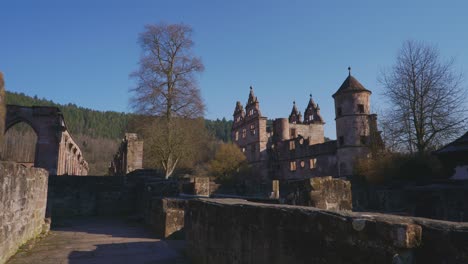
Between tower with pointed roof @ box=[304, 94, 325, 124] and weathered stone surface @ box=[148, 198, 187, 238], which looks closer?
weathered stone surface @ box=[148, 198, 187, 238]

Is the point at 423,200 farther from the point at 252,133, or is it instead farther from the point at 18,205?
the point at 252,133

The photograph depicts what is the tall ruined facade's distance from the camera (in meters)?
36.1

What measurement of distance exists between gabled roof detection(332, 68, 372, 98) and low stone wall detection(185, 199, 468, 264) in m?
34.1

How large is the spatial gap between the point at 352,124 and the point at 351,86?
4.03m

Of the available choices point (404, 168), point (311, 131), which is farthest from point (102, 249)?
point (311, 131)

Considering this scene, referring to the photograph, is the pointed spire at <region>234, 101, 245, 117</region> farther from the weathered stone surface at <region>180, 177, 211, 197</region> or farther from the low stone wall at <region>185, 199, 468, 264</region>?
the low stone wall at <region>185, 199, 468, 264</region>

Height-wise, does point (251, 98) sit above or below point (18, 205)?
above

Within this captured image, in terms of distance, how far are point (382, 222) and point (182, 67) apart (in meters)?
27.0

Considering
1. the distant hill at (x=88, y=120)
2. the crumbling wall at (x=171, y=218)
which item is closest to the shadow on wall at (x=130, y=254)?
the crumbling wall at (x=171, y=218)

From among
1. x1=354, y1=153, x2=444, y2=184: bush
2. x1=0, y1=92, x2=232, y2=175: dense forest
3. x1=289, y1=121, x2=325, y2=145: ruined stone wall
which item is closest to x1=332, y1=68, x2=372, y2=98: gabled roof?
x1=354, y1=153, x2=444, y2=184: bush

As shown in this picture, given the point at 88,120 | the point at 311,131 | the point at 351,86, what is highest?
the point at 88,120

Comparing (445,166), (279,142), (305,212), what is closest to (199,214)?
(305,212)

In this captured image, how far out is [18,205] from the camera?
676 cm

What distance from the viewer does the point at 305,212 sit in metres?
3.09
